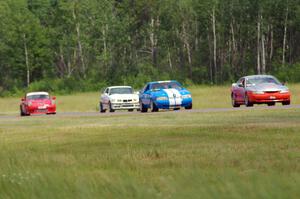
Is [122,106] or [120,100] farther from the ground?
[120,100]

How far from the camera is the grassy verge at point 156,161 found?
630 cm

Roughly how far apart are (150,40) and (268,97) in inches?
2862

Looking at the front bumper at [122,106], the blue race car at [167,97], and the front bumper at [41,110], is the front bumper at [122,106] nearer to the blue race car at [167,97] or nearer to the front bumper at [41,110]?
the front bumper at [41,110]

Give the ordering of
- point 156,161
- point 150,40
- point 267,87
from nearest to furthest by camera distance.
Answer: point 156,161
point 267,87
point 150,40

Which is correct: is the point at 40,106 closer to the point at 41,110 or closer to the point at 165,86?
the point at 41,110

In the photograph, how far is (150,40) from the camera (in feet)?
366

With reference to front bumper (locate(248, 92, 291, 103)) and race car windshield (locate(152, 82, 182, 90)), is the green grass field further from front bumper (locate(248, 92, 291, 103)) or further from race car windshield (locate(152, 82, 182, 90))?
race car windshield (locate(152, 82, 182, 90))

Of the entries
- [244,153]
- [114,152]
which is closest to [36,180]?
[244,153]

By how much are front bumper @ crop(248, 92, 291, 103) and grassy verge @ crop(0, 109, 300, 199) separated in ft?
24.3

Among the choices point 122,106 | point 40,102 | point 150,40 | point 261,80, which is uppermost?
point 150,40

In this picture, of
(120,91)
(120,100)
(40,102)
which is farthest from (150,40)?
(120,100)

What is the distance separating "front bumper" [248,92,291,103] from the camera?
3941 centimetres

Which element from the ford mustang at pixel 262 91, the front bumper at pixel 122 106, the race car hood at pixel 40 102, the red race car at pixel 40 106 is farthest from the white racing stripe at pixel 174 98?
the race car hood at pixel 40 102

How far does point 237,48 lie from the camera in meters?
113
